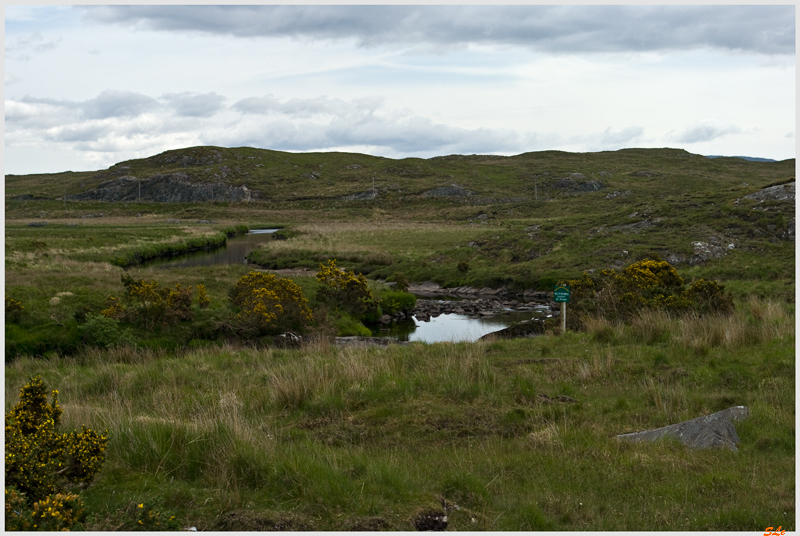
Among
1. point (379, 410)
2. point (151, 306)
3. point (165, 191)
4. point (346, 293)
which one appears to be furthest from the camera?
point (165, 191)

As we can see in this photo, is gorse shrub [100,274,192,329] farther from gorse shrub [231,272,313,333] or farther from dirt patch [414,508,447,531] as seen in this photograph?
dirt patch [414,508,447,531]

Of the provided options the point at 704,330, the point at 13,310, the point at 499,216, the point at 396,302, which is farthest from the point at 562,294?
the point at 499,216

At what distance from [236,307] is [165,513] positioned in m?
18.0

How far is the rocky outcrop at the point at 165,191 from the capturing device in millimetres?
160750

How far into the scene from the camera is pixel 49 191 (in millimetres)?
178875

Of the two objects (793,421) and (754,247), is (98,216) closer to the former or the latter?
(754,247)

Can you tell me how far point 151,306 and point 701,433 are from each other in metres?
18.5

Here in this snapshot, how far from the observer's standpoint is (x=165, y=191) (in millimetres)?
165000

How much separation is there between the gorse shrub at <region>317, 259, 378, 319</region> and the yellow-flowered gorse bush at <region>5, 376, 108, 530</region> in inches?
820

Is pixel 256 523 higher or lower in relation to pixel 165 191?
lower

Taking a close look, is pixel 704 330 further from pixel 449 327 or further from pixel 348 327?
pixel 348 327

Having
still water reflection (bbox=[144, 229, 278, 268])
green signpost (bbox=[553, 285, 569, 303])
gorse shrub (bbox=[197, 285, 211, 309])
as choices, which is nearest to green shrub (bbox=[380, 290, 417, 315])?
gorse shrub (bbox=[197, 285, 211, 309])

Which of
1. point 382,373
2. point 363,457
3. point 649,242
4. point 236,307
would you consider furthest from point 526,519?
point 649,242

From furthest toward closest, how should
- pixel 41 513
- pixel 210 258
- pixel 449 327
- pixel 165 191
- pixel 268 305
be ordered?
pixel 165 191 → pixel 210 258 → pixel 449 327 → pixel 268 305 → pixel 41 513
